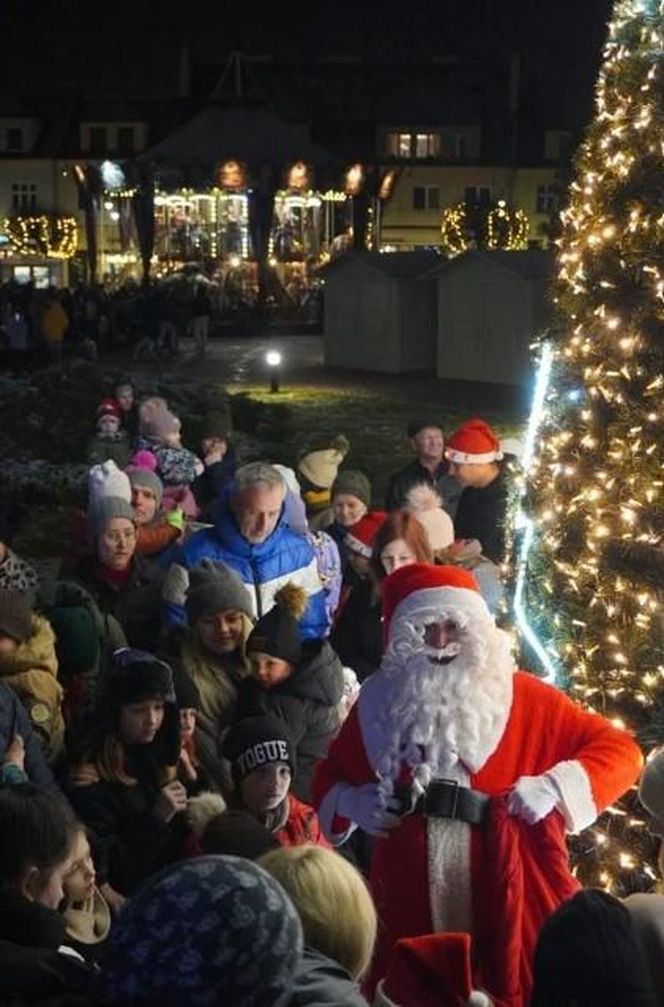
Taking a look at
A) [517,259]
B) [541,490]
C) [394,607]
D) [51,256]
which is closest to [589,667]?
[541,490]

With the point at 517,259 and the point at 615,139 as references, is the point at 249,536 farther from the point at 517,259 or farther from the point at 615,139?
the point at 517,259

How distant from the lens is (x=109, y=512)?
8570 millimetres

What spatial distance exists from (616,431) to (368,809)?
1733 mm

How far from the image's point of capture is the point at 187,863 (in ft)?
9.93

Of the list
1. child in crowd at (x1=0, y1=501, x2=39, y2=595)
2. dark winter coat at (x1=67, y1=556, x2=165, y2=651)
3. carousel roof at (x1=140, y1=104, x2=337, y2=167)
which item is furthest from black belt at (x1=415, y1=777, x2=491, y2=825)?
carousel roof at (x1=140, y1=104, x2=337, y2=167)

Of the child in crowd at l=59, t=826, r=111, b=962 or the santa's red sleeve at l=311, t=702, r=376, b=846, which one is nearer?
the child in crowd at l=59, t=826, r=111, b=962

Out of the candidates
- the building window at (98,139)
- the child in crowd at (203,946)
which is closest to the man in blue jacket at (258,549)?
the child in crowd at (203,946)

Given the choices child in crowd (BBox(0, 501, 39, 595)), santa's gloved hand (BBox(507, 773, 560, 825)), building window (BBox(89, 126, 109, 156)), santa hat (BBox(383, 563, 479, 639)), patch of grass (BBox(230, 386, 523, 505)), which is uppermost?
building window (BBox(89, 126, 109, 156))

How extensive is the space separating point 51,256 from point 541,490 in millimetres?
62706

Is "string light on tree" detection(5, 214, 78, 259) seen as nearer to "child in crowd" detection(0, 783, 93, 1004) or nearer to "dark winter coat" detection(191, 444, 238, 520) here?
"dark winter coat" detection(191, 444, 238, 520)

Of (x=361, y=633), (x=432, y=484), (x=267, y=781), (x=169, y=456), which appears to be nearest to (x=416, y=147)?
(x=169, y=456)

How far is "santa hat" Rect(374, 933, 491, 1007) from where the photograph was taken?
3.77 metres

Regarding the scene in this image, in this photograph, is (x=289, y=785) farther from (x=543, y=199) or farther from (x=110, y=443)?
(x=543, y=199)

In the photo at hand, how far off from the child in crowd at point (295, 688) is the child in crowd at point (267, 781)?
0.79 m
